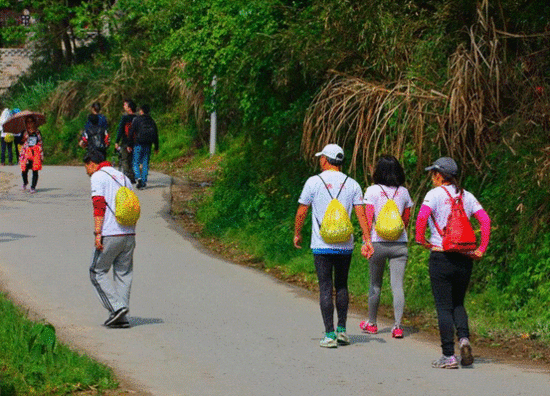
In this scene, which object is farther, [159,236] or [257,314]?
[159,236]

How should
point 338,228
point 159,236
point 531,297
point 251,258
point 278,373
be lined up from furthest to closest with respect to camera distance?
1. point 159,236
2. point 251,258
3. point 531,297
4. point 338,228
5. point 278,373

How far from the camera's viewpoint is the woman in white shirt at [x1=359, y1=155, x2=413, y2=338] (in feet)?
36.3

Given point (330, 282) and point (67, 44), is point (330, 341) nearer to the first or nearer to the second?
point (330, 282)

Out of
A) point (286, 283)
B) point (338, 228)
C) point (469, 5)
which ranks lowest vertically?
point (286, 283)

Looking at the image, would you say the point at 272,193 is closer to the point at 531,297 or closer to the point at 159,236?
the point at 159,236

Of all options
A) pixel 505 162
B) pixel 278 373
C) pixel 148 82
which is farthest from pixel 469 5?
pixel 148 82

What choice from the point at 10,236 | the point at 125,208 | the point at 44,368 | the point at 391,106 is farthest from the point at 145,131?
the point at 44,368

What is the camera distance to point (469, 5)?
15117 mm

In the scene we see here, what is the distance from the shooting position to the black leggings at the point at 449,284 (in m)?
9.73

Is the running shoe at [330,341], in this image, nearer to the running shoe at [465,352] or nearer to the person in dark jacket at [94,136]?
the running shoe at [465,352]

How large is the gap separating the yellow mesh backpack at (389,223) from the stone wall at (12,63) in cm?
3846

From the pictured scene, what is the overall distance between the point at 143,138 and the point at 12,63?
89.9 feet

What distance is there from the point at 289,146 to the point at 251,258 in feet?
5.92

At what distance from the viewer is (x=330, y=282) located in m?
10.5
